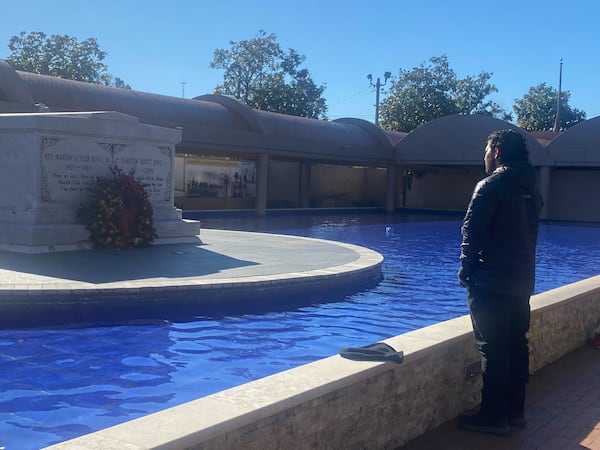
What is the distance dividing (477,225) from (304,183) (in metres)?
31.9

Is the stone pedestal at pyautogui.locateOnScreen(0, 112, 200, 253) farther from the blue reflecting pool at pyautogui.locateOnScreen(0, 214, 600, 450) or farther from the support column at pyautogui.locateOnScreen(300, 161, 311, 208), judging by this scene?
the support column at pyautogui.locateOnScreen(300, 161, 311, 208)

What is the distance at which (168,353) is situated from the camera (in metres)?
6.63

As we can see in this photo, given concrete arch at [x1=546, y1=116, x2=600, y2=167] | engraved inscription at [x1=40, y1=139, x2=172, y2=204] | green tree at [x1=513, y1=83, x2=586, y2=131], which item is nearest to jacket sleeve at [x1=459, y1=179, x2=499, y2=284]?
engraved inscription at [x1=40, y1=139, x2=172, y2=204]

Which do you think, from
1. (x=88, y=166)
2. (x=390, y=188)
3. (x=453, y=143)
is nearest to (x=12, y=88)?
(x=88, y=166)

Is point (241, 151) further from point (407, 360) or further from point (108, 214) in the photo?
point (407, 360)

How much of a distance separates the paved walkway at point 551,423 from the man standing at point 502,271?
0.12 m

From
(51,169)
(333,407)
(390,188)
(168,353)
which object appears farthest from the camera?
(390,188)

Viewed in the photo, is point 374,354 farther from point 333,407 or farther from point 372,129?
point 372,129

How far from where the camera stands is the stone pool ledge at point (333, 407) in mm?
2926

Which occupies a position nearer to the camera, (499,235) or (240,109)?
(499,235)

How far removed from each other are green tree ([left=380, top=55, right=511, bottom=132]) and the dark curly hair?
49.3 m

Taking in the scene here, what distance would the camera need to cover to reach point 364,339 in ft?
24.7

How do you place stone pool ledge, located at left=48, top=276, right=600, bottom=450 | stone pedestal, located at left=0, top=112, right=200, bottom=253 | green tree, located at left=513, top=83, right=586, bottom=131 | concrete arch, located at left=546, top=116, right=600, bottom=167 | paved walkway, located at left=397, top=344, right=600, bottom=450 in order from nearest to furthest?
stone pool ledge, located at left=48, top=276, right=600, bottom=450
paved walkway, located at left=397, top=344, right=600, bottom=450
stone pedestal, located at left=0, top=112, right=200, bottom=253
concrete arch, located at left=546, top=116, right=600, bottom=167
green tree, located at left=513, top=83, right=586, bottom=131

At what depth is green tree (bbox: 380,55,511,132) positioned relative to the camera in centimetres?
5350
